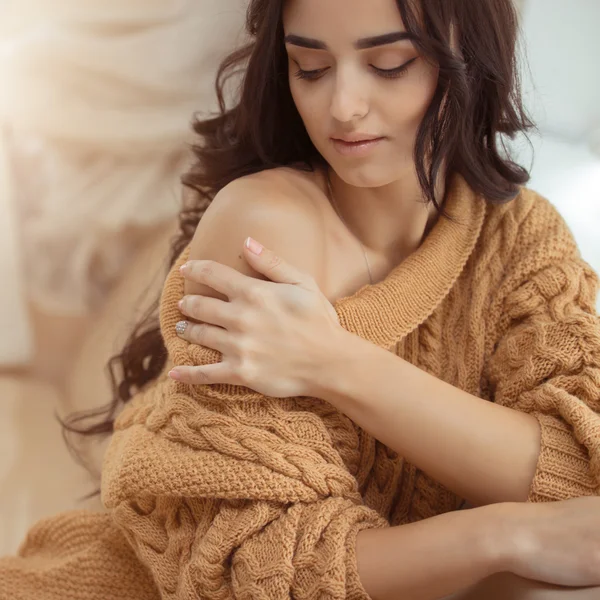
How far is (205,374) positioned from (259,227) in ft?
0.74

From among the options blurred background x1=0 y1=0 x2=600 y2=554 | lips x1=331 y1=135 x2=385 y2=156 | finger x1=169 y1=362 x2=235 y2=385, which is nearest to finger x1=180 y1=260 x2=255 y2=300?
finger x1=169 y1=362 x2=235 y2=385

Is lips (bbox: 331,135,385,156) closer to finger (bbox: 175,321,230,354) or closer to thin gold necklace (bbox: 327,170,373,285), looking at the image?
thin gold necklace (bbox: 327,170,373,285)

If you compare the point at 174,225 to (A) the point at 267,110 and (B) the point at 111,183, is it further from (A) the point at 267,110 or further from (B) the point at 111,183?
(A) the point at 267,110

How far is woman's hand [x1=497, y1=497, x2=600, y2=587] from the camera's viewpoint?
0.97 meters

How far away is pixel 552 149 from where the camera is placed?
68.1 inches

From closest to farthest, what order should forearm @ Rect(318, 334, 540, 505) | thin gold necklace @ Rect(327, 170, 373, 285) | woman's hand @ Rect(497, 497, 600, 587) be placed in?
woman's hand @ Rect(497, 497, 600, 587) → forearm @ Rect(318, 334, 540, 505) → thin gold necklace @ Rect(327, 170, 373, 285)

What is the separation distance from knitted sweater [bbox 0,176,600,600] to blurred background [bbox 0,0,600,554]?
1.15 feet

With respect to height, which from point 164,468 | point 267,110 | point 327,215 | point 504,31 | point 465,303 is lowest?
point 164,468

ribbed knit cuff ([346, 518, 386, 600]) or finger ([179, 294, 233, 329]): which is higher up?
finger ([179, 294, 233, 329])

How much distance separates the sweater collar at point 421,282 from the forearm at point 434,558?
0.94ft

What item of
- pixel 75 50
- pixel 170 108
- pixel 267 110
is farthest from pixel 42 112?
pixel 267 110

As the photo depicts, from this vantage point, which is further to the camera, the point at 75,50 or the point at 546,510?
the point at 75,50

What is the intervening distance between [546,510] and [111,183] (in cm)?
119

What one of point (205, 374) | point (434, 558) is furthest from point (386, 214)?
point (434, 558)
